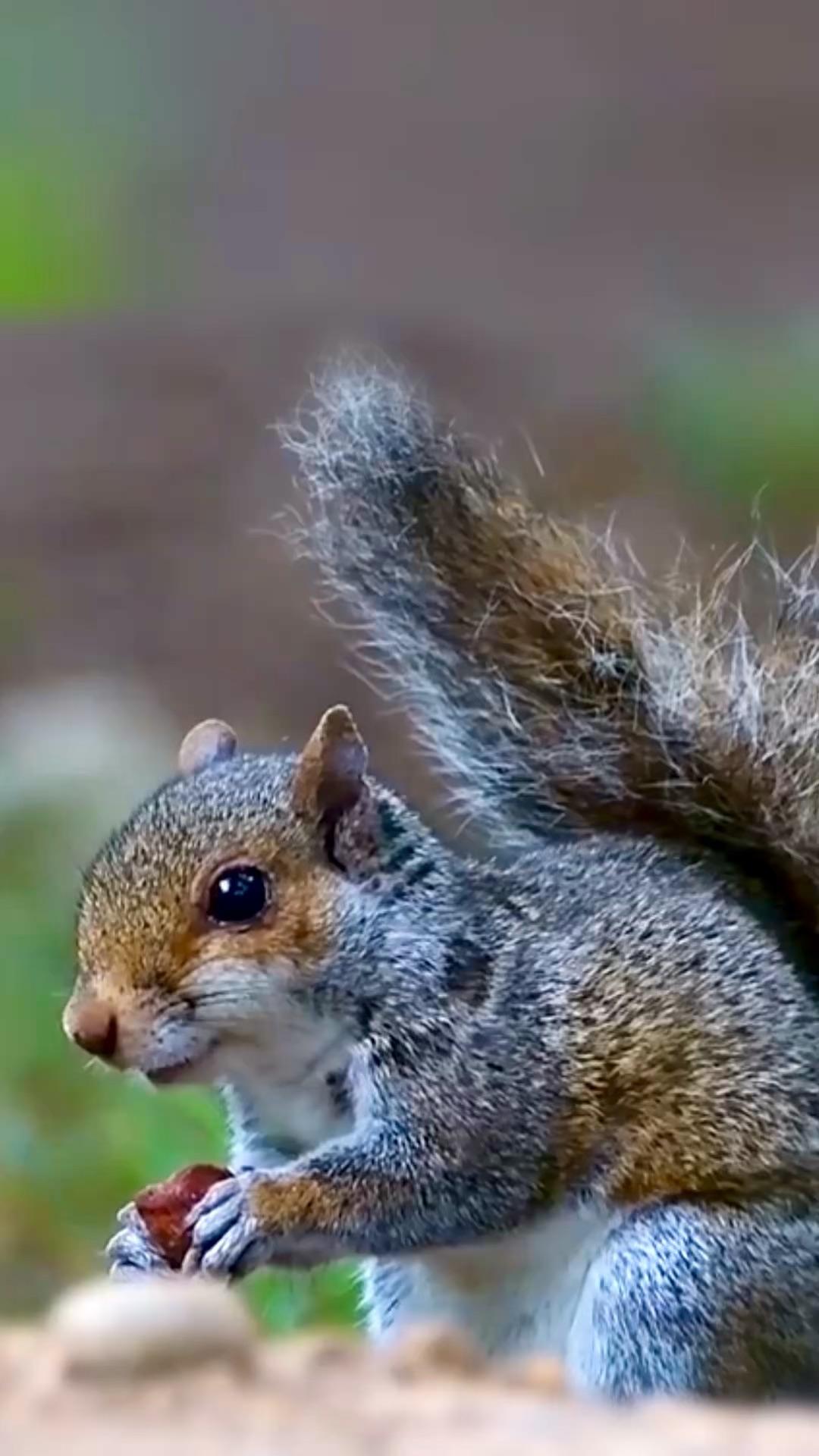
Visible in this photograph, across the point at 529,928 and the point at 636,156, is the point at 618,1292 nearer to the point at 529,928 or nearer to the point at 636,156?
the point at 529,928

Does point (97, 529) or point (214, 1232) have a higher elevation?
point (97, 529)

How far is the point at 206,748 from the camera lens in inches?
46.4

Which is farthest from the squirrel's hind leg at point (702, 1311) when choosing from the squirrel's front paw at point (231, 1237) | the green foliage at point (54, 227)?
the green foliage at point (54, 227)

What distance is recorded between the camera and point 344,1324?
1.52 metres

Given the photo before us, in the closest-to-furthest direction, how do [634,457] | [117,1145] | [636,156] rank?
[117,1145], [636,156], [634,457]

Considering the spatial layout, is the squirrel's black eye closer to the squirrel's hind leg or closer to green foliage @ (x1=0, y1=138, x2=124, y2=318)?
the squirrel's hind leg

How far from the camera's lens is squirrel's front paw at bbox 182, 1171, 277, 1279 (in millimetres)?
1019

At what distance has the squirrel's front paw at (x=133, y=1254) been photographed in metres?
1.04

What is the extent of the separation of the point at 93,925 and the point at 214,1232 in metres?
0.14

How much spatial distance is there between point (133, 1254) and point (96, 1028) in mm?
121

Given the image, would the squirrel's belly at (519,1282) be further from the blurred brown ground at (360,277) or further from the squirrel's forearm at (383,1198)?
the blurred brown ground at (360,277)

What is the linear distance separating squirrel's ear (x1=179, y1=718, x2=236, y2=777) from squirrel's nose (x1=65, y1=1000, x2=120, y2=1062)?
0.62 feet

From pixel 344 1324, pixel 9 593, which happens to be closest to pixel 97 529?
pixel 9 593

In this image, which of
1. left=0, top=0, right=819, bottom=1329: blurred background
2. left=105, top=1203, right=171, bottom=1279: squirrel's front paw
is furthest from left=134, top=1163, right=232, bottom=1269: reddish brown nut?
left=0, top=0, right=819, bottom=1329: blurred background
